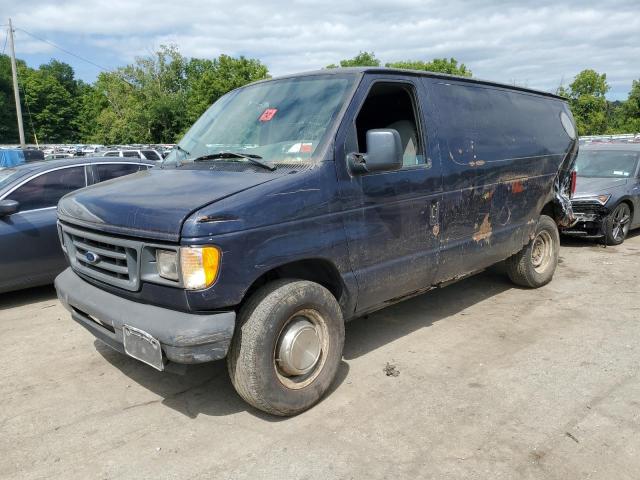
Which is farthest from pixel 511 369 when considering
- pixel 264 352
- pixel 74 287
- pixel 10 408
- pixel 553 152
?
pixel 10 408

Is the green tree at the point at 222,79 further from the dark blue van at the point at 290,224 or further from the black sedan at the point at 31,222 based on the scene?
the dark blue van at the point at 290,224

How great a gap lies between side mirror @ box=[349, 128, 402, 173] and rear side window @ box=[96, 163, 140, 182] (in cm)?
441

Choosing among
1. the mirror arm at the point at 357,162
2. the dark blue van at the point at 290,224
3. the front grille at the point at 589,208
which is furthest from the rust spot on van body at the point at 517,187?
the front grille at the point at 589,208

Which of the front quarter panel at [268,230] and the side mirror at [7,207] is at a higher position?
the front quarter panel at [268,230]

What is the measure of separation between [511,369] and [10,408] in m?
3.75

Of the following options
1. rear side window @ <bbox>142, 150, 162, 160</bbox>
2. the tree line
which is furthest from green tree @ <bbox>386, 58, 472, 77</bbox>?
rear side window @ <bbox>142, 150, 162, 160</bbox>

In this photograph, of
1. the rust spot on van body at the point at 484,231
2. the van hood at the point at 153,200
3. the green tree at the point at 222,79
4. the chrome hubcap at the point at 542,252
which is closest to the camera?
the van hood at the point at 153,200

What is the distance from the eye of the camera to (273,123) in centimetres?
393

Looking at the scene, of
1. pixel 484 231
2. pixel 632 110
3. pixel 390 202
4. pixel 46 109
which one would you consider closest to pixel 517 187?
pixel 484 231

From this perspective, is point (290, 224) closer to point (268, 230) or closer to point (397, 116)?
point (268, 230)

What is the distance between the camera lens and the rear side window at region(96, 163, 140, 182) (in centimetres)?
674

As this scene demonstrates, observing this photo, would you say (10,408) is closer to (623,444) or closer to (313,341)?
(313,341)

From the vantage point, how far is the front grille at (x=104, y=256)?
3.14 metres

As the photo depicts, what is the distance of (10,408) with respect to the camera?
11.8 ft
